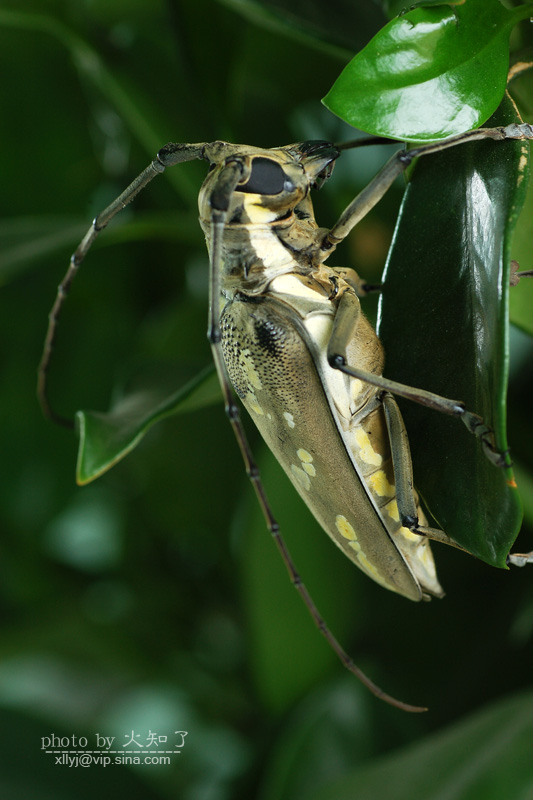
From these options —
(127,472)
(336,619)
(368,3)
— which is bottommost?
(336,619)

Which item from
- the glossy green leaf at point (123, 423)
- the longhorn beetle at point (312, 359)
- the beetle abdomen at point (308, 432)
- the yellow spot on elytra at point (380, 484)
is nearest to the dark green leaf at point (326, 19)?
the longhorn beetle at point (312, 359)

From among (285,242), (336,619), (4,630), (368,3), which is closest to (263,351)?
(285,242)

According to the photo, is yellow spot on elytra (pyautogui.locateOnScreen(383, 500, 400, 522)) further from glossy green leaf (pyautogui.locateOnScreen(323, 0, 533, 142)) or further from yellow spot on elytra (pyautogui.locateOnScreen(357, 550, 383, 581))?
glossy green leaf (pyautogui.locateOnScreen(323, 0, 533, 142))

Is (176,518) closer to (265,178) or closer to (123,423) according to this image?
(123,423)

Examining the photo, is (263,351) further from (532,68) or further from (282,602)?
(282,602)

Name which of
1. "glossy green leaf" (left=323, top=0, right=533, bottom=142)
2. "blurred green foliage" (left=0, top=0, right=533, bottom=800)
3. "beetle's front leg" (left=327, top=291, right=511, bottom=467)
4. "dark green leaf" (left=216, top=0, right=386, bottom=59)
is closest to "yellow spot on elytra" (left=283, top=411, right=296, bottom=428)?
"beetle's front leg" (left=327, top=291, right=511, bottom=467)

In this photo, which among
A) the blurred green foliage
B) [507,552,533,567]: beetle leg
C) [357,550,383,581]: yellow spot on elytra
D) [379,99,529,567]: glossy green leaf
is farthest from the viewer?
the blurred green foliage
